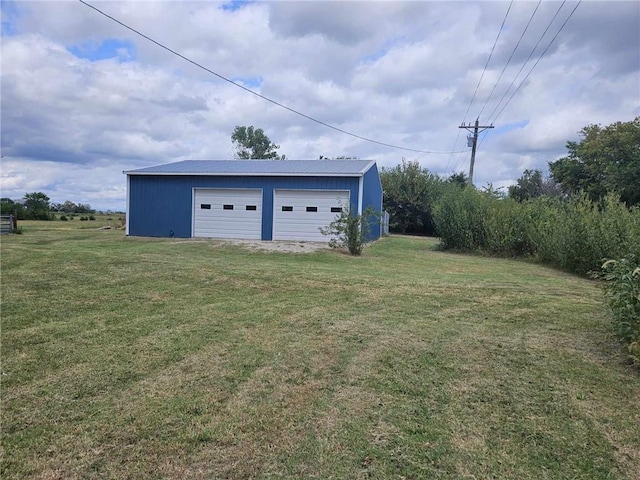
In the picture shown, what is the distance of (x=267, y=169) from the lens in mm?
15883

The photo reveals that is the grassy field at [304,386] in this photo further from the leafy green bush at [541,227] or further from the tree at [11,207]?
the tree at [11,207]

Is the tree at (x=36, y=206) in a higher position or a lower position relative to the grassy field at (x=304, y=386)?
higher

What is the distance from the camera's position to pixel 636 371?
11.2 ft

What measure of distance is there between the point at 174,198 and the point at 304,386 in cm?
1422

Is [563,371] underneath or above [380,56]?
underneath

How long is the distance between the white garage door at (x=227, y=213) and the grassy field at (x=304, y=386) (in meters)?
9.72

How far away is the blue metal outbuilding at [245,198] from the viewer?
14.8 m

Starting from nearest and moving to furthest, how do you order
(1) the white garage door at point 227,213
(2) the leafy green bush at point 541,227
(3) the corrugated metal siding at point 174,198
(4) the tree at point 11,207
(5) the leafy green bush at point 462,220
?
1. (2) the leafy green bush at point 541,227
2. (5) the leafy green bush at point 462,220
3. (3) the corrugated metal siding at point 174,198
4. (1) the white garage door at point 227,213
5. (4) the tree at point 11,207

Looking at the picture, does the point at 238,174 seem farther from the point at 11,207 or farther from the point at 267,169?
the point at 11,207

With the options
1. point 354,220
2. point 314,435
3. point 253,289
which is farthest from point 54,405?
point 354,220

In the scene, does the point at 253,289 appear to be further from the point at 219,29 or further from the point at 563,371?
the point at 219,29

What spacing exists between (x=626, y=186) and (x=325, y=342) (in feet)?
96.3

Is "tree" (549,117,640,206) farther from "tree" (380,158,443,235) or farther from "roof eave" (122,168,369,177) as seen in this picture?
"roof eave" (122,168,369,177)

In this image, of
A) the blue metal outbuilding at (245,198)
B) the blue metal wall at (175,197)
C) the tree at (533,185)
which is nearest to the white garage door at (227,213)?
the blue metal outbuilding at (245,198)
